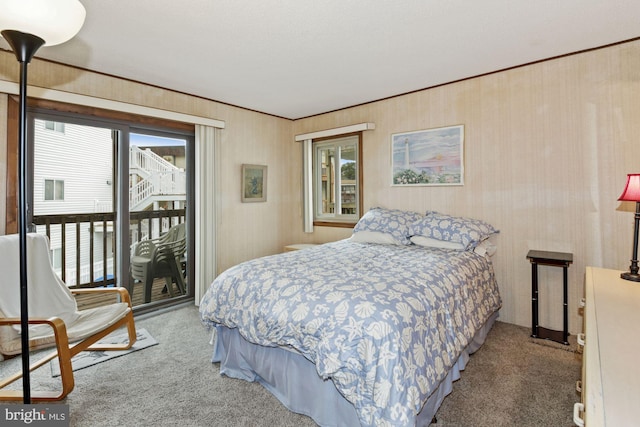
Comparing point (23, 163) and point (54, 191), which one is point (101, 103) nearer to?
point (54, 191)

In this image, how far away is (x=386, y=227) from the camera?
3502mm

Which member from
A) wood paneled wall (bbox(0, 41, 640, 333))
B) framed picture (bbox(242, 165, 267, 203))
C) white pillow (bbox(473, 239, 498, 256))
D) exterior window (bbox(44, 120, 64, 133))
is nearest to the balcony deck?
wood paneled wall (bbox(0, 41, 640, 333))

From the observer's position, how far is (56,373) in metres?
2.34

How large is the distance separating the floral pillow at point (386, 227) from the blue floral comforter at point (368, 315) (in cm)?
72

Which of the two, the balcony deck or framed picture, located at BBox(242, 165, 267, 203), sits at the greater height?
framed picture, located at BBox(242, 165, 267, 203)

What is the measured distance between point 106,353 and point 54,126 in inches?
85.3

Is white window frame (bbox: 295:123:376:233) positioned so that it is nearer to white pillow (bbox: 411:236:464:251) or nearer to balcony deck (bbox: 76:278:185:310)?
white pillow (bbox: 411:236:464:251)

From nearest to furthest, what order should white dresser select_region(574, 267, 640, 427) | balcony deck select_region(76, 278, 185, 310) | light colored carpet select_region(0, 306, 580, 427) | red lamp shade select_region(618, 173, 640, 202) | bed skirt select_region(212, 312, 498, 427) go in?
white dresser select_region(574, 267, 640, 427), bed skirt select_region(212, 312, 498, 427), light colored carpet select_region(0, 306, 580, 427), red lamp shade select_region(618, 173, 640, 202), balcony deck select_region(76, 278, 185, 310)

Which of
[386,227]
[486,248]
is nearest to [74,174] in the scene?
[386,227]

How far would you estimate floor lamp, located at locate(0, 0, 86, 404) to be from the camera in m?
1.17

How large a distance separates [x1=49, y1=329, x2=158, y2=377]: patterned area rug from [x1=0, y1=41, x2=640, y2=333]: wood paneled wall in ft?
4.37

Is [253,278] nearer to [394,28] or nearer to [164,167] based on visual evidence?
[394,28]

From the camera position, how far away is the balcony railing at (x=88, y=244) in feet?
11.2

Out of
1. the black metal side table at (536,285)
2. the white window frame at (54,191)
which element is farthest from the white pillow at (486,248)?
the white window frame at (54,191)
